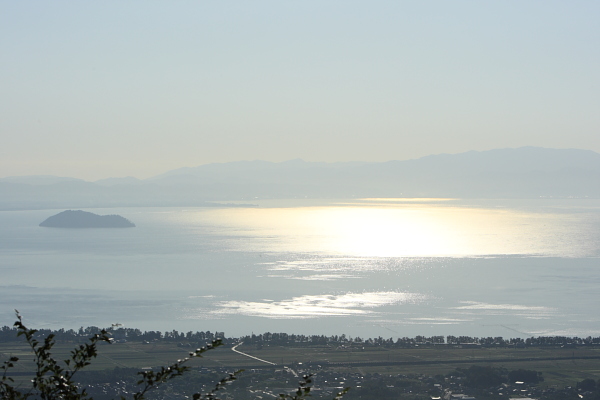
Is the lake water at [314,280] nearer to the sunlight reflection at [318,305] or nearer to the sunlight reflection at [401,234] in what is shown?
the sunlight reflection at [318,305]

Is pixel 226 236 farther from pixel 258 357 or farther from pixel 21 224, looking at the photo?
pixel 258 357

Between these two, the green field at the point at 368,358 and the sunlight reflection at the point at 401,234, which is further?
the sunlight reflection at the point at 401,234

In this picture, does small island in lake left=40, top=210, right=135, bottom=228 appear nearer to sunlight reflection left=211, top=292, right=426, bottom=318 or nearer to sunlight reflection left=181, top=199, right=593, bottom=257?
sunlight reflection left=181, top=199, right=593, bottom=257

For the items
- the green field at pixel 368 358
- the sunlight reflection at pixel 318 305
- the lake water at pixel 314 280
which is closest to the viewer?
the green field at pixel 368 358

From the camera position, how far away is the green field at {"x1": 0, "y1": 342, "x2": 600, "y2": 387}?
93.4ft

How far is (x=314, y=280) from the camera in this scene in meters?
53.8

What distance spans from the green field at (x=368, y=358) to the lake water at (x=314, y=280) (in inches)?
193

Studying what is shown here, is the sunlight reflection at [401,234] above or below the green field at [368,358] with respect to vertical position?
above

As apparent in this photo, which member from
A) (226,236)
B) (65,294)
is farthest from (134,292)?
(226,236)

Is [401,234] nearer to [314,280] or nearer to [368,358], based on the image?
[314,280]

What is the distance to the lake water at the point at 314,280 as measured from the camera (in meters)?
39.8

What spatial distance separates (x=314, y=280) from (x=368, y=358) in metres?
23.7

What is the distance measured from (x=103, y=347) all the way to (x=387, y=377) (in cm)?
1566

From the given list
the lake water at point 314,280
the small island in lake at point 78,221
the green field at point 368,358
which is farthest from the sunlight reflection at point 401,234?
the green field at point 368,358
